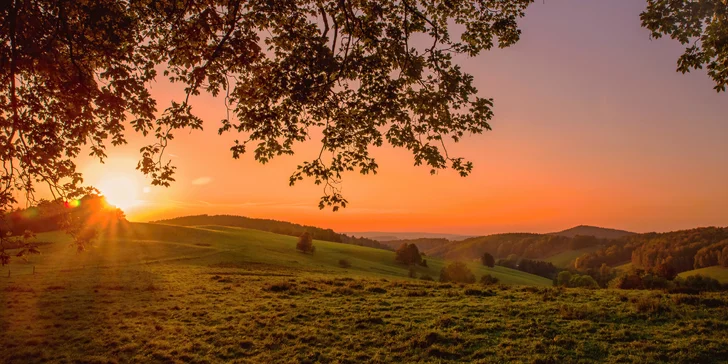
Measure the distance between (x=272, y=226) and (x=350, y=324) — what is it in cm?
14443

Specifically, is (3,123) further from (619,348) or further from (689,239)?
(689,239)

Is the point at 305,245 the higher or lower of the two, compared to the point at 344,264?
higher

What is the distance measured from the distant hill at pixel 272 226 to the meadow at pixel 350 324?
103m

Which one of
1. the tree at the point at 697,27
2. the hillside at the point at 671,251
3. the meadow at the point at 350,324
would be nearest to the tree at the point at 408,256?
the meadow at the point at 350,324

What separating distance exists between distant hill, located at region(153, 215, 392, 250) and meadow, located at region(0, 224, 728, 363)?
103 m

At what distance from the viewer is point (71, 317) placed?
818 inches

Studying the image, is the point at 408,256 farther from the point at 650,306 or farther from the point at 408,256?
the point at 650,306

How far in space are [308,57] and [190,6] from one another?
3.88 metres

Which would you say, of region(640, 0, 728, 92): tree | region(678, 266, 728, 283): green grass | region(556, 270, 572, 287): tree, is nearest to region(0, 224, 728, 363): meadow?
region(640, 0, 728, 92): tree

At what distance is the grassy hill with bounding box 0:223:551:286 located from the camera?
52.5 m

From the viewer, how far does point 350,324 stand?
1814 centimetres

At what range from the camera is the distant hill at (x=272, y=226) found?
13725cm

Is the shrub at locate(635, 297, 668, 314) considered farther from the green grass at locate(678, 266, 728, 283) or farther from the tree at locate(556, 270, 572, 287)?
the green grass at locate(678, 266, 728, 283)

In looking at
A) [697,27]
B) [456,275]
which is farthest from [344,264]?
[697,27]
